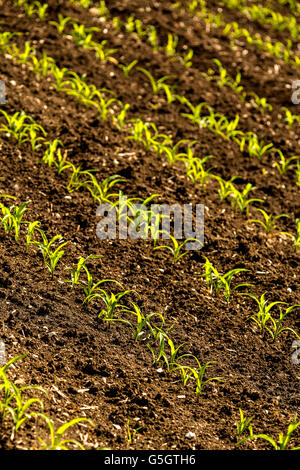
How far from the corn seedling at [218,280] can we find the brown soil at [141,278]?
2.4 inches

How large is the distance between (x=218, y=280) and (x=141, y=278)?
507mm

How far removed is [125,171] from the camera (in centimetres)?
456

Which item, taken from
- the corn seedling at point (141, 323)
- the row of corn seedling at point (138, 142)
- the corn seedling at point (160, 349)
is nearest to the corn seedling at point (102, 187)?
the row of corn seedling at point (138, 142)

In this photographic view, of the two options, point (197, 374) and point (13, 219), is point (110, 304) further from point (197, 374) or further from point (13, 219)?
point (13, 219)

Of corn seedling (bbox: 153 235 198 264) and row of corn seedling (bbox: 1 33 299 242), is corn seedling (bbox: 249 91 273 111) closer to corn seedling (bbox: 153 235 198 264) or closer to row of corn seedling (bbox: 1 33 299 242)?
row of corn seedling (bbox: 1 33 299 242)

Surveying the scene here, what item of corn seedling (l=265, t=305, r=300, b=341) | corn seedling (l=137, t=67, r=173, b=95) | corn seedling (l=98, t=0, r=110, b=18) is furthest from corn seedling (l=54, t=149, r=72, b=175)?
corn seedling (l=98, t=0, r=110, b=18)

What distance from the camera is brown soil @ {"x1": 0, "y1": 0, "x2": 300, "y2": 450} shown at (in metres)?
2.95

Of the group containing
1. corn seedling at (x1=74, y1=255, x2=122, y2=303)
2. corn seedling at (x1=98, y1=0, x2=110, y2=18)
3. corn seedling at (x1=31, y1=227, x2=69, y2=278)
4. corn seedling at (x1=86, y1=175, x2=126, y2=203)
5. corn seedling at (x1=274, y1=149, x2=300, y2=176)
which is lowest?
corn seedling at (x1=74, y1=255, x2=122, y2=303)

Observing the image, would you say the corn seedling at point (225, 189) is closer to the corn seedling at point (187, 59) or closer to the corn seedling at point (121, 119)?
the corn seedling at point (121, 119)

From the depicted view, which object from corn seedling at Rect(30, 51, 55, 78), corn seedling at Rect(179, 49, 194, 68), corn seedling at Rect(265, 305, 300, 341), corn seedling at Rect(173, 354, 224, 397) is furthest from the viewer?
corn seedling at Rect(179, 49, 194, 68)

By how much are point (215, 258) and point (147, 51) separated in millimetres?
3195

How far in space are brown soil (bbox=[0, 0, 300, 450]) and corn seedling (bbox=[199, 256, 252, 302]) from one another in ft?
0.20

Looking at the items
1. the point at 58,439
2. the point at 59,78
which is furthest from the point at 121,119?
the point at 58,439

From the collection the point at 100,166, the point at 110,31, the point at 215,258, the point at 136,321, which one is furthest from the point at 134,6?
the point at 136,321
